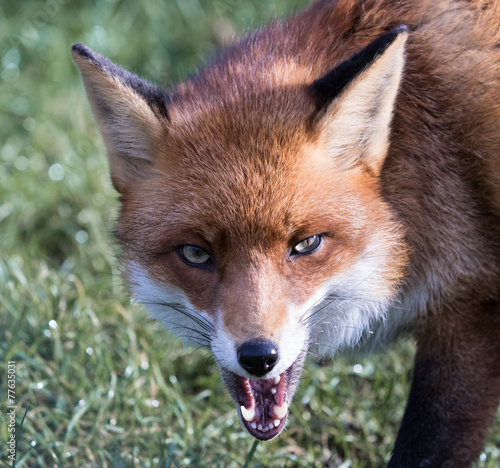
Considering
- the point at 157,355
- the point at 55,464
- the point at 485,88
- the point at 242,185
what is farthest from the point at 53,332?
the point at 485,88

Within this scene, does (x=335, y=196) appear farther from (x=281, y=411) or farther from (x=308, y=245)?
(x=281, y=411)

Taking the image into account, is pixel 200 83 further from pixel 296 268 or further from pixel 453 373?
pixel 453 373

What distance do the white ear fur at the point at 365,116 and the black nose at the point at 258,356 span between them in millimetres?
914

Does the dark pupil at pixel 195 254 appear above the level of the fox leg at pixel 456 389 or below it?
above

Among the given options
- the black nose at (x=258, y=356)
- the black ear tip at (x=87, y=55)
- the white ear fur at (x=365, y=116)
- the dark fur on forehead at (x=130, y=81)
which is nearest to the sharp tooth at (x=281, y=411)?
the black nose at (x=258, y=356)

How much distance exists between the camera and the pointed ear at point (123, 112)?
2.86 meters

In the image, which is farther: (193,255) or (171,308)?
(171,308)

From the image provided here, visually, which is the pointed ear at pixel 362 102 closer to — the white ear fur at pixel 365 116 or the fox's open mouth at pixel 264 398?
the white ear fur at pixel 365 116

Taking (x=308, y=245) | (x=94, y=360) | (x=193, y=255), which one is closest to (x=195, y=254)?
(x=193, y=255)

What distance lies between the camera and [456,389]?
122 inches

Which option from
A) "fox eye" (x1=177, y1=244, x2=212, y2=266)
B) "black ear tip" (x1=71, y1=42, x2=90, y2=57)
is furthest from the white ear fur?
"black ear tip" (x1=71, y1=42, x2=90, y2=57)

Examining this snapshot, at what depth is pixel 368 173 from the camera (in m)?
2.99

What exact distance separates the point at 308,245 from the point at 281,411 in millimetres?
751

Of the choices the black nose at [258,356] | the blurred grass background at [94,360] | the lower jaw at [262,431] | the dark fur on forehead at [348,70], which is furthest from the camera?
the blurred grass background at [94,360]
